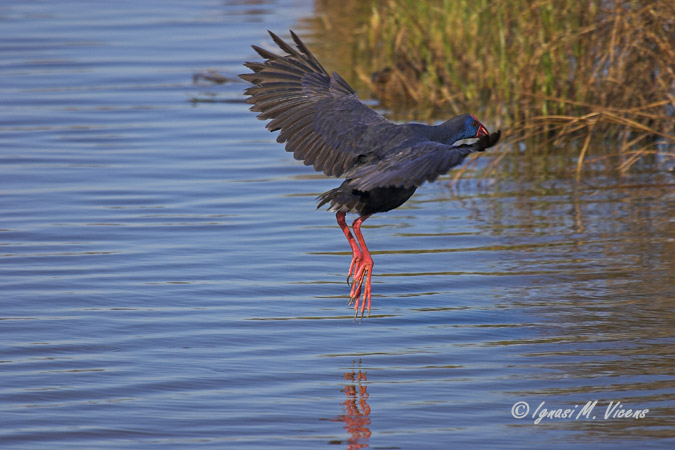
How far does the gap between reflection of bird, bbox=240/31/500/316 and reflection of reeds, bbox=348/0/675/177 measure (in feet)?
6.87

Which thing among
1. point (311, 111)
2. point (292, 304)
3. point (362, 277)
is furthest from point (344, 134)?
point (292, 304)

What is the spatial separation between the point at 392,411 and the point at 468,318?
50.9 inches

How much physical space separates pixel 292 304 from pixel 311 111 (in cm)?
108

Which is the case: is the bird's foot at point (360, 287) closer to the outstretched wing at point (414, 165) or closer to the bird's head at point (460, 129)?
the outstretched wing at point (414, 165)

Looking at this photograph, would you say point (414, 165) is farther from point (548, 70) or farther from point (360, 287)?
point (548, 70)

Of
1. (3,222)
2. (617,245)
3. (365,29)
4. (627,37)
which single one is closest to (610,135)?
(627,37)

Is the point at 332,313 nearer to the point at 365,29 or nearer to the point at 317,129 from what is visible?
the point at 317,129

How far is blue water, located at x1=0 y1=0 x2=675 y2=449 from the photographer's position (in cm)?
445

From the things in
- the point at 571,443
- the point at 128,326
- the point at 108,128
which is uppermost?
the point at 108,128

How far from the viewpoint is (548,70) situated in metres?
9.10

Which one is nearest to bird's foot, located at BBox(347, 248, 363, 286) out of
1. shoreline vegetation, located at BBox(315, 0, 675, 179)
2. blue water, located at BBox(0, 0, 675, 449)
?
blue water, located at BBox(0, 0, 675, 449)

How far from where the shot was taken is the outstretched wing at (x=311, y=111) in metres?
6.00

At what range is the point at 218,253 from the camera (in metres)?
6.93

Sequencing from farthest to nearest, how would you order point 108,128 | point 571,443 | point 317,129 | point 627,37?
point 108,128 < point 627,37 < point 317,129 < point 571,443
